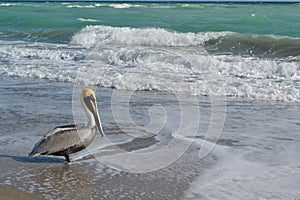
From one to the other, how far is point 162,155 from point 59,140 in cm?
108

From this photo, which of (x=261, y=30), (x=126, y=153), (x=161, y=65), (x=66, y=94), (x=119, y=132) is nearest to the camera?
(x=126, y=153)

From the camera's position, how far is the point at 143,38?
66.4 feet

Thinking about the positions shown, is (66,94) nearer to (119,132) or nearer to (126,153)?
(119,132)

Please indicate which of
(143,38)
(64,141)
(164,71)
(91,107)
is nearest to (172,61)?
(164,71)

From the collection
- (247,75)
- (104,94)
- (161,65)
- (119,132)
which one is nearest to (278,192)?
(119,132)

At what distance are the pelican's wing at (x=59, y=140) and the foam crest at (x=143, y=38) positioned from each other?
14054 mm

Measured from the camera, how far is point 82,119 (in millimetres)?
7418

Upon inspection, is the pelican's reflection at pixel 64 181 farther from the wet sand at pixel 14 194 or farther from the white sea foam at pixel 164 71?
the white sea foam at pixel 164 71

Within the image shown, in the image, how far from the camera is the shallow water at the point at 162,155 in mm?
4668

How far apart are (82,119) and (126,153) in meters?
1.75

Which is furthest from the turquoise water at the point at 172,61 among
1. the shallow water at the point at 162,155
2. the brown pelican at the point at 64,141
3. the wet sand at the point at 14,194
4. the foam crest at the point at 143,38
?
the wet sand at the point at 14,194

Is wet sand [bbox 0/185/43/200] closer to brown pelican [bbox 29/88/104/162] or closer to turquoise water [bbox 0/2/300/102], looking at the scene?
brown pelican [bbox 29/88/104/162]

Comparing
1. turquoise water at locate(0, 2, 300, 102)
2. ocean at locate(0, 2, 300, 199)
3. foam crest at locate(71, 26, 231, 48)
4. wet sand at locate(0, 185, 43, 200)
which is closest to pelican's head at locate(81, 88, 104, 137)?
ocean at locate(0, 2, 300, 199)

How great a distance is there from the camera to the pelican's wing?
17.1 feet
